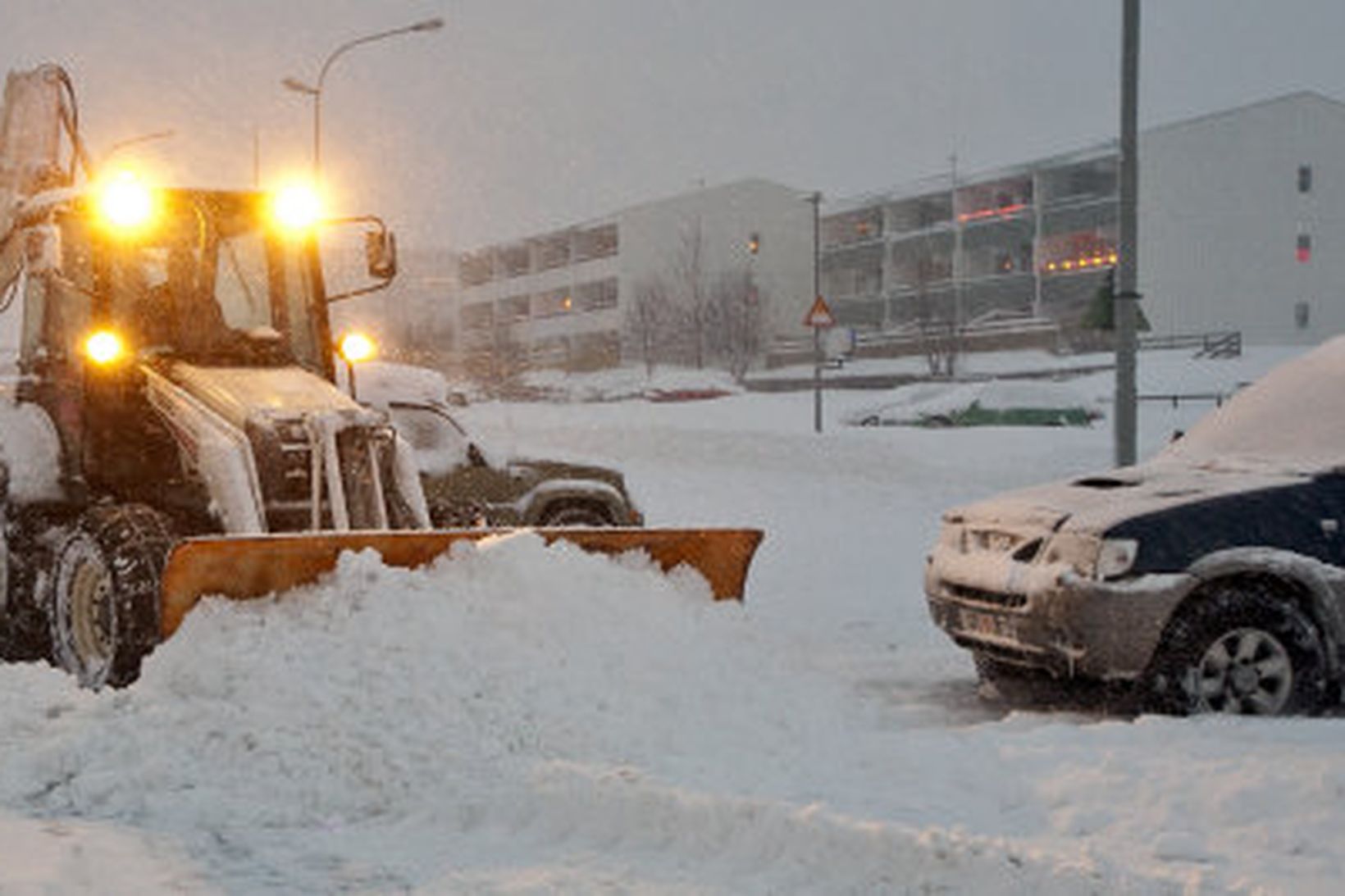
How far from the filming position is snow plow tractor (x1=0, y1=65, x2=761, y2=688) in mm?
7867

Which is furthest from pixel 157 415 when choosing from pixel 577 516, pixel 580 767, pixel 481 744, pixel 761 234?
pixel 761 234

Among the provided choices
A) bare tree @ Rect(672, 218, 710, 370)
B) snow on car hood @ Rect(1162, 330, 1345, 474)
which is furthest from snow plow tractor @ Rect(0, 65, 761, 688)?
bare tree @ Rect(672, 218, 710, 370)

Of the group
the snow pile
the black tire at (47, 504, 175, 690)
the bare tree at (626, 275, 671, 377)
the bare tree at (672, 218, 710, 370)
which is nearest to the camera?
the snow pile

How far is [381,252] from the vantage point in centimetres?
906

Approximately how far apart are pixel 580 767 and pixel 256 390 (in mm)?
3698

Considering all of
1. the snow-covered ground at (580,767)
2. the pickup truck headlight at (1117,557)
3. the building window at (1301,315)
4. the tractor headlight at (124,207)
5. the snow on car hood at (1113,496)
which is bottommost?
the snow-covered ground at (580,767)

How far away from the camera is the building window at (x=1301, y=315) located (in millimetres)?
56900

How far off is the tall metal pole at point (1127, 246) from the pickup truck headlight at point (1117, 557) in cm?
581

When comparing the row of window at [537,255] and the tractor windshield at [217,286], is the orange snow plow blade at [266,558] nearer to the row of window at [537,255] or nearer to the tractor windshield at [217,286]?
the tractor windshield at [217,286]

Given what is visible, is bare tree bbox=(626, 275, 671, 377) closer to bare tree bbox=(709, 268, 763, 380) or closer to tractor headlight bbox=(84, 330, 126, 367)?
bare tree bbox=(709, 268, 763, 380)

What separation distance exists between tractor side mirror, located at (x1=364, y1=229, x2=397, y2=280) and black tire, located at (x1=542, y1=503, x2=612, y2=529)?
339cm

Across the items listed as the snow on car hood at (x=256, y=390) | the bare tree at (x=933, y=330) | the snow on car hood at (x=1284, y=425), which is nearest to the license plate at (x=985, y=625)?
the snow on car hood at (x=1284, y=425)

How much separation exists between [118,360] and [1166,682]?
608 cm

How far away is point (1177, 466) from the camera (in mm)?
8203
